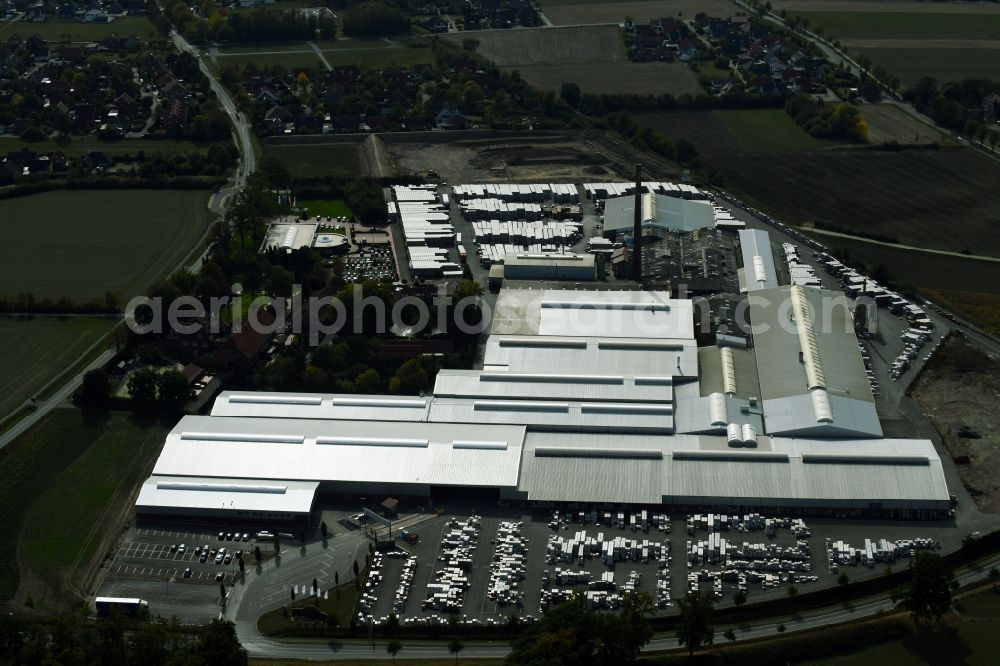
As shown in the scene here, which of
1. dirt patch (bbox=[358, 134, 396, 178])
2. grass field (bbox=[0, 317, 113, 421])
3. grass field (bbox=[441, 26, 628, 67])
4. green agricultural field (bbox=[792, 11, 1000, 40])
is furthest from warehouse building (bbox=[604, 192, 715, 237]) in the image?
green agricultural field (bbox=[792, 11, 1000, 40])

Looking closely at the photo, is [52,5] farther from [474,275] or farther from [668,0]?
[474,275]

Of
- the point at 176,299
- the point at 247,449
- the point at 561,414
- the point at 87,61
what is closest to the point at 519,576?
the point at 561,414

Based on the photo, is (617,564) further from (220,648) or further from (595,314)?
(595,314)

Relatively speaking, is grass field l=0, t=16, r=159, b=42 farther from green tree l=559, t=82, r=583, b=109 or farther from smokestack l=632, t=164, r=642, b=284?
smokestack l=632, t=164, r=642, b=284

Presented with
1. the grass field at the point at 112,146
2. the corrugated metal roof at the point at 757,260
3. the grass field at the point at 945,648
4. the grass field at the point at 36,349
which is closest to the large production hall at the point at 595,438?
the corrugated metal roof at the point at 757,260

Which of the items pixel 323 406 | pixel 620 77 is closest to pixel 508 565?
pixel 323 406

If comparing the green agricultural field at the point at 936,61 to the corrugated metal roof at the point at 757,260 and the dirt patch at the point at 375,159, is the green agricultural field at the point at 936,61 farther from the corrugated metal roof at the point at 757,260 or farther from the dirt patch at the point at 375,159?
the dirt patch at the point at 375,159

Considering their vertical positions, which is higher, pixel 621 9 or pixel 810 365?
pixel 810 365
